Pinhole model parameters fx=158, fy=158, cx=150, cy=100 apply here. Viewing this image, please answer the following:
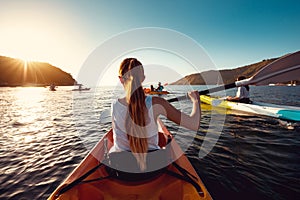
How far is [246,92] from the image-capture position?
11984 millimetres

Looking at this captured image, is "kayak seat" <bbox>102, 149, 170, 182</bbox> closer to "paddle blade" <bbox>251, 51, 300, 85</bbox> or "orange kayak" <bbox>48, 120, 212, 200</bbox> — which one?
"orange kayak" <bbox>48, 120, 212, 200</bbox>

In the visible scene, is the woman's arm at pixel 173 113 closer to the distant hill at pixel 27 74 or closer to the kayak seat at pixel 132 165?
the kayak seat at pixel 132 165

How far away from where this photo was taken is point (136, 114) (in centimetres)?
193

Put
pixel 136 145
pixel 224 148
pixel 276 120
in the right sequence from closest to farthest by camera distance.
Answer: pixel 136 145
pixel 224 148
pixel 276 120

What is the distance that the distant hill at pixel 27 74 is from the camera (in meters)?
113

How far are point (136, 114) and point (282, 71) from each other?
9.59ft

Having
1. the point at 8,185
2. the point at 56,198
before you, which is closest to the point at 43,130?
the point at 8,185

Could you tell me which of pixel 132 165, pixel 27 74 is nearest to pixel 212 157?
pixel 132 165

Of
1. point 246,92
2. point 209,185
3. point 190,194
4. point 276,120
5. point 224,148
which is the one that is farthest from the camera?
point 246,92

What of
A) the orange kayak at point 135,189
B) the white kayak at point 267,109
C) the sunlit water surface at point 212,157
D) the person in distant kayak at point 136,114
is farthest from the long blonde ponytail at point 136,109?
the white kayak at point 267,109

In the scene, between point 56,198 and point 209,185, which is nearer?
point 56,198

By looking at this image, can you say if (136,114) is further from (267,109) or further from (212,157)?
(267,109)

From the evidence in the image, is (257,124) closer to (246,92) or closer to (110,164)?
(246,92)

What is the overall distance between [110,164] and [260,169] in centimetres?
437
